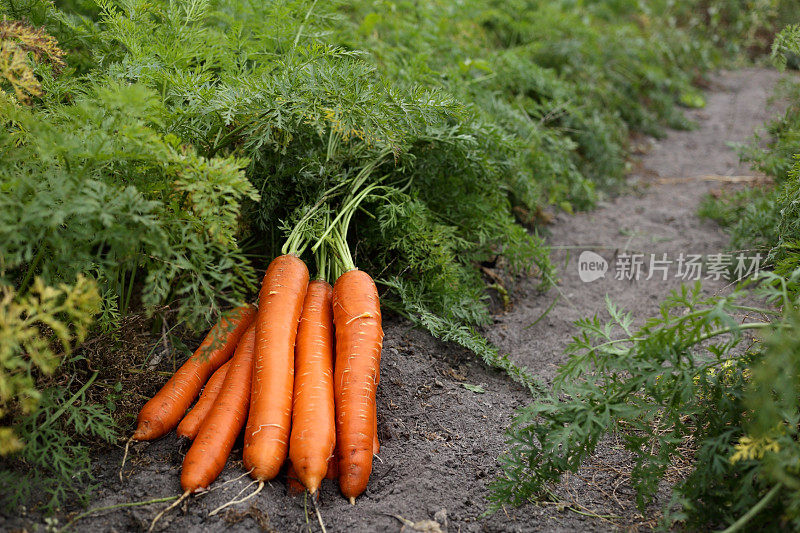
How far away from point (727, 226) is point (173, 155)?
11.9ft

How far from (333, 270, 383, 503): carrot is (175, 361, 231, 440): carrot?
455mm

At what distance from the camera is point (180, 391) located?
2.10 m

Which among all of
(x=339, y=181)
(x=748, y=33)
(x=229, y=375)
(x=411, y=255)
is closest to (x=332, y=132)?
(x=339, y=181)

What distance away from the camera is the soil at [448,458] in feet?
5.74

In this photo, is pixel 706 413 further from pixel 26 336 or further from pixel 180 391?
pixel 26 336

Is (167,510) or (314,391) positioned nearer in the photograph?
(167,510)

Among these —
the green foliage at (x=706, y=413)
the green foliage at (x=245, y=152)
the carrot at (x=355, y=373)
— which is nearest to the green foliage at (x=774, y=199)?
the green foliage at (x=706, y=413)

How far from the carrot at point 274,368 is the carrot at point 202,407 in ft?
0.68

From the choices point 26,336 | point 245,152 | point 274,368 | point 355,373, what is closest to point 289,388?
point 274,368

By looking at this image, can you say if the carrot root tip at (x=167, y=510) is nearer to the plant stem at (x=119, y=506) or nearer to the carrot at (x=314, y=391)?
the plant stem at (x=119, y=506)

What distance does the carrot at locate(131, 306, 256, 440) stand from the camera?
196cm

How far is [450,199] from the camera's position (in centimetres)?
305

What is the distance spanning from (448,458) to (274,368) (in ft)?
2.24

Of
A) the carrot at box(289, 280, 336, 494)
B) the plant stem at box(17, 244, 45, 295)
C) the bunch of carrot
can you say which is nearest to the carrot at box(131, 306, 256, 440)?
the bunch of carrot
